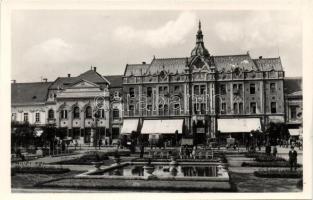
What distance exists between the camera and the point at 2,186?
17234 millimetres

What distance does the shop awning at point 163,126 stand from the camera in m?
34.5

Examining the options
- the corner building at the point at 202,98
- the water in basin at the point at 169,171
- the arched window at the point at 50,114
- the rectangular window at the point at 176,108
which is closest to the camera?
the water in basin at the point at 169,171

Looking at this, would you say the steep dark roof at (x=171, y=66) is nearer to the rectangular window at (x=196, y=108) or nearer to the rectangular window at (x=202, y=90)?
the rectangular window at (x=202, y=90)

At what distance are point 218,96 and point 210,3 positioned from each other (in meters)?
18.3

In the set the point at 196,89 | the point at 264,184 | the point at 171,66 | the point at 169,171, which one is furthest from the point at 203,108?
the point at 264,184

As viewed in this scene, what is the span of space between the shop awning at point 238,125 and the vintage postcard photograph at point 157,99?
0.27 feet

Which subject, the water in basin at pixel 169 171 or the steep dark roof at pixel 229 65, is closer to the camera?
the water in basin at pixel 169 171

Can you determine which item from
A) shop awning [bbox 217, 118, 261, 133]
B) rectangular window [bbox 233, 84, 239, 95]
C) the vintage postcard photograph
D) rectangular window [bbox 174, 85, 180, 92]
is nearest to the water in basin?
the vintage postcard photograph

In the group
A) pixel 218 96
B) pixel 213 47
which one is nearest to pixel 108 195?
pixel 213 47

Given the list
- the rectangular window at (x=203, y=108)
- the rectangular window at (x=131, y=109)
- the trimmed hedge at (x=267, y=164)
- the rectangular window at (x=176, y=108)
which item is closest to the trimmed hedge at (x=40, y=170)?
the trimmed hedge at (x=267, y=164)

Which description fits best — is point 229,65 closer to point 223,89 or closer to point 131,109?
point 223,89

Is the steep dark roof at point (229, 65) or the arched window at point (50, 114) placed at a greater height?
the steep dark roof at point (229, 65)

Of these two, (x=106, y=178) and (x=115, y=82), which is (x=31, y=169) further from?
(x=115, y=82)

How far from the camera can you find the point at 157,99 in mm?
34469
